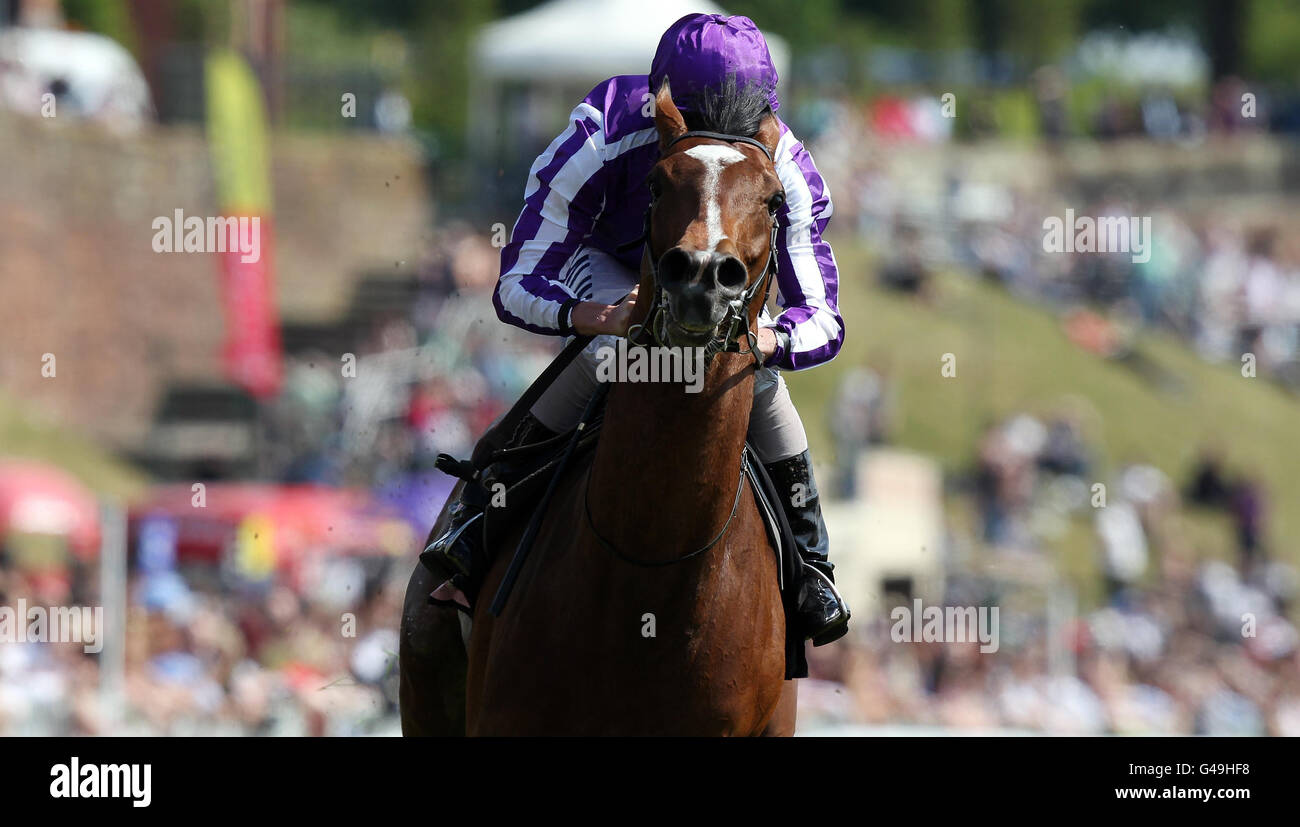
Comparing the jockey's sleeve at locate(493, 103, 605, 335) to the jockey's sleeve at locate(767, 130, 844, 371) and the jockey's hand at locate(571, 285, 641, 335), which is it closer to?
the jockey's hand at locate(571, 285, 641, 335)

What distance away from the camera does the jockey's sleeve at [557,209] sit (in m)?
4.89

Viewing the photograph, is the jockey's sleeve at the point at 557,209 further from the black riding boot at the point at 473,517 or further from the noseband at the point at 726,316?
the noseband at the point at 726,316

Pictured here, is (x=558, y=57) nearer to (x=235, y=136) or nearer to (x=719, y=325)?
(x=235, y=136)

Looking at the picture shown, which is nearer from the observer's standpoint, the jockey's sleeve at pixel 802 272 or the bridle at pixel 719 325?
the bridle at pixel 719 325

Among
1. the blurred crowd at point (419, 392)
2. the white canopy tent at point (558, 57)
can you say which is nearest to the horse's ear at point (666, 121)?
the blurred crowd at point (419, 392)

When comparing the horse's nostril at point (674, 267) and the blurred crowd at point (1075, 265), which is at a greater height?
the blurred crowd at point (1075, 265)

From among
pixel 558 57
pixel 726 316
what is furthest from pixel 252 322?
pixel 726 316

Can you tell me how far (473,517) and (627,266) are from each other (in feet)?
2.71

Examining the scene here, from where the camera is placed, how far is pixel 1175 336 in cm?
2412

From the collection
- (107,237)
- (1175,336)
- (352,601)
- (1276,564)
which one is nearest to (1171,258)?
(1175,336)

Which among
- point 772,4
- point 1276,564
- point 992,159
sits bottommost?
point 1276,564

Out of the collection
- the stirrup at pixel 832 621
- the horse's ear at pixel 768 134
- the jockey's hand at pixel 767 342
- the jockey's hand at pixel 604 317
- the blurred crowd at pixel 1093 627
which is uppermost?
the horse's ear at pixel 768 134

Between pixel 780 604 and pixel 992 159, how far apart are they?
2403 centimetres

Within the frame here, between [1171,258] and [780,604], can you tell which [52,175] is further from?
[780,604]
